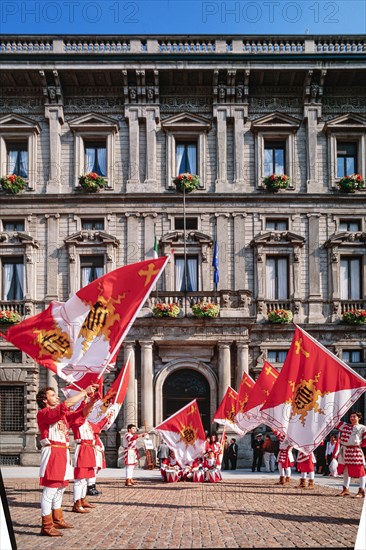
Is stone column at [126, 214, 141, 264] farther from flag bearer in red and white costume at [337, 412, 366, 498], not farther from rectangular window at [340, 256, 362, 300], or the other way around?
flag bearer in red and white costume at [337, 412, 366, 498]

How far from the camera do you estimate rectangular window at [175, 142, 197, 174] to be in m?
17.1

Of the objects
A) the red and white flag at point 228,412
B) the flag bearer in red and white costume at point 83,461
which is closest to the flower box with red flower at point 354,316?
the red and white flag at point 228,412

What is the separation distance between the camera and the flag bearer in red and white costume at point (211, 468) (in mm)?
16422

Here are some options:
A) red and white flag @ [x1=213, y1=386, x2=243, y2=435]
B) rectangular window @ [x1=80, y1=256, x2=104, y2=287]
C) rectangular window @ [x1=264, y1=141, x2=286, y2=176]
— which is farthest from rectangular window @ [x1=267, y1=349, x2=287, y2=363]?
rectangular window @ [x1=80, y1=256, x2=104, y2=287]

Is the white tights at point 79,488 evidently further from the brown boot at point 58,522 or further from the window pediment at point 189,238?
the window pediment at point 189,238

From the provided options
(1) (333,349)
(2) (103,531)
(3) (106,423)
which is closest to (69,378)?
(2) (103,531)

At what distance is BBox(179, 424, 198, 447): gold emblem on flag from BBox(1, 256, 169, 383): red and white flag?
6.06 meters

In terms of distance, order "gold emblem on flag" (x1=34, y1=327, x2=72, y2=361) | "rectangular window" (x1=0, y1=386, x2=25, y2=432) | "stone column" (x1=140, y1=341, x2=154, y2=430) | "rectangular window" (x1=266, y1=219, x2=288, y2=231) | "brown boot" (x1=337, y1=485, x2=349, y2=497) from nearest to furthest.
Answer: "gold emblem on flag" (x1=34, y1=327, x2=72, y2=361) → "brown boot" (x1=337, y1=485, x2=349, y2=497) → "rectangular window" (x1=0, y1=386, x2=25, y2=432) → "rectangular window" (x1=266, y1=219, x2=288, y2=231) → "stone column" (x1=140, y1=341, x2=154, y2=430)

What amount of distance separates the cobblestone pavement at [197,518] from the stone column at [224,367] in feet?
9.89

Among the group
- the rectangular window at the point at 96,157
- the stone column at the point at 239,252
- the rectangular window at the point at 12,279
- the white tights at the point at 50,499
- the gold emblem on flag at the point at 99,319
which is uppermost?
the rectangular window at the point at 96,157

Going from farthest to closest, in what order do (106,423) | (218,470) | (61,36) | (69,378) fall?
(218,470), (106,423), (61,36), (69,378)

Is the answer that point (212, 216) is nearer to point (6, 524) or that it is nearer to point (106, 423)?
point (106, 423)

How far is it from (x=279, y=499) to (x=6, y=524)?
19.8 ft

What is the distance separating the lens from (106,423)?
1466 cm
